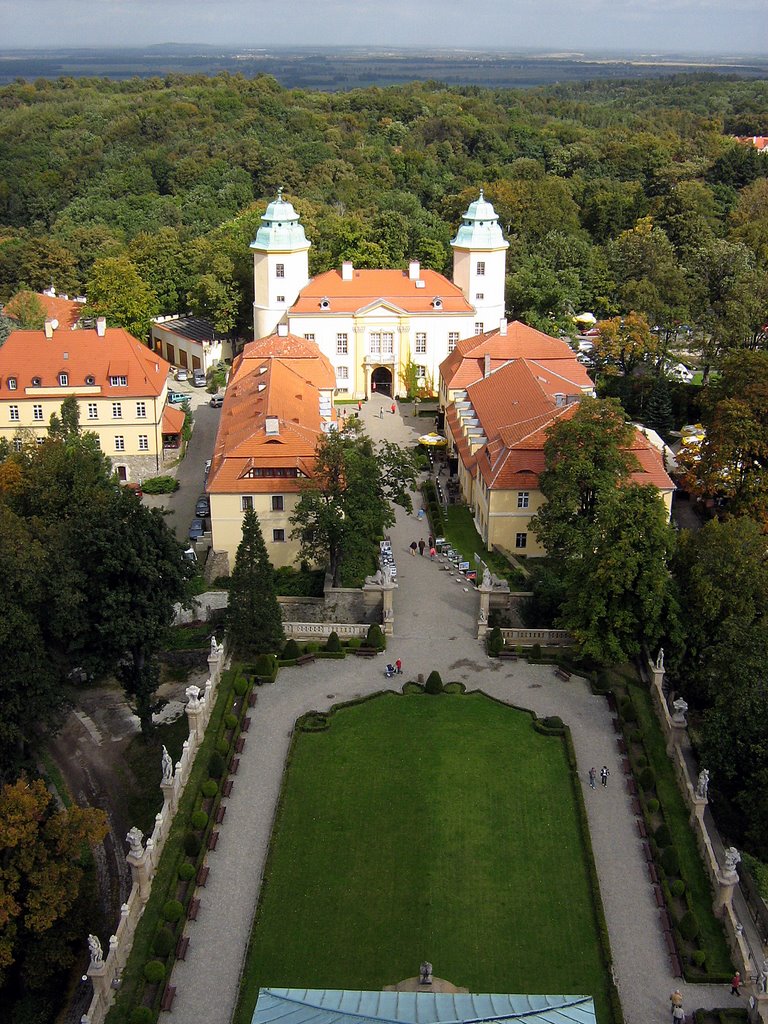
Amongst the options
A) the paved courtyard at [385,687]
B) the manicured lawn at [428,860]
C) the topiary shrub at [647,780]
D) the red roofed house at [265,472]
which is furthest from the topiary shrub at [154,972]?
the red roofed house at [265,472]

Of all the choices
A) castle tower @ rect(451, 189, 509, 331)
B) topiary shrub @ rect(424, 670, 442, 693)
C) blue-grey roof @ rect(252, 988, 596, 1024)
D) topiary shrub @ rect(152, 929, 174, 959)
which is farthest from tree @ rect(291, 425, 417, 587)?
castle tower @ rect(451, 189, 509, 331)

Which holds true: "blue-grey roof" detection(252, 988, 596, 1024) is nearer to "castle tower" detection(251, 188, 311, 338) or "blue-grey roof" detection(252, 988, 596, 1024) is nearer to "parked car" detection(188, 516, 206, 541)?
"parked car" detection(188, 516, 206, 541)

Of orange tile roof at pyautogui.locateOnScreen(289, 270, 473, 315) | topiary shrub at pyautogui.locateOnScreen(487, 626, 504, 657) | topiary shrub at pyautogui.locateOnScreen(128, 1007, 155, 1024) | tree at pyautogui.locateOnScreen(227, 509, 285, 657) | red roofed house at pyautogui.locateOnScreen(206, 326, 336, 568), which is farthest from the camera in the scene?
orange tile roof at pyautogui.locateOnScreen(289, 270, 473, 315)

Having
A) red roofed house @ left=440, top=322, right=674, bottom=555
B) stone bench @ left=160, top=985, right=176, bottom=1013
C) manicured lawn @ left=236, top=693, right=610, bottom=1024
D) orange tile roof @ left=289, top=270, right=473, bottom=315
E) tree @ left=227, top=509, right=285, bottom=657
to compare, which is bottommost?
stone bench @ left=160, top=985, right=176, bottom=1013

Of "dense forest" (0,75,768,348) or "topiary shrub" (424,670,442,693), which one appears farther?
"dense forest" (0,75,768,348)

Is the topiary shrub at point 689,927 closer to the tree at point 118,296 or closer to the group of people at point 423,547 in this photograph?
the group of people at point 423,547

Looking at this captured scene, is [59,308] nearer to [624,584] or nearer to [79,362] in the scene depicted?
[79,362]

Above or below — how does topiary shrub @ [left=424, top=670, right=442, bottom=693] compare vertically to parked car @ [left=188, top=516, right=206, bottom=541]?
below

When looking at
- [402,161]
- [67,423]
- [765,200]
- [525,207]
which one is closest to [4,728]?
[67,423]
